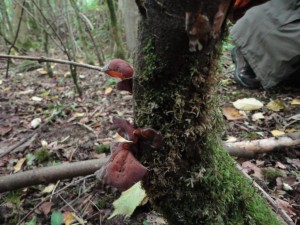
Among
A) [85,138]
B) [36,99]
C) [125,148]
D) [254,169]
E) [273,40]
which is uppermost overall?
[125,148]

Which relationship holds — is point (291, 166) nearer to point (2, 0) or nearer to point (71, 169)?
point (71, 169)

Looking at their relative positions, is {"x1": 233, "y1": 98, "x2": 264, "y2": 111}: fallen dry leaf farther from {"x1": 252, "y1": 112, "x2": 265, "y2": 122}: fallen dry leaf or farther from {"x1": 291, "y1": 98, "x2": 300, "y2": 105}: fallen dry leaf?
{"x1": 291, "y1": 98, "x2": 300, "y2": 105}: fallen dry leaf

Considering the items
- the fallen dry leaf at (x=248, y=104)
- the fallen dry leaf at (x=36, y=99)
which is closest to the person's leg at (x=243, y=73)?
the fallen dry leaf at (x=248, y=104)

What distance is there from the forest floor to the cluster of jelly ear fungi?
682 mm

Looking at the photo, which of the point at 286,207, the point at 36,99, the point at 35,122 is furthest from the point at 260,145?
the point at 36,99

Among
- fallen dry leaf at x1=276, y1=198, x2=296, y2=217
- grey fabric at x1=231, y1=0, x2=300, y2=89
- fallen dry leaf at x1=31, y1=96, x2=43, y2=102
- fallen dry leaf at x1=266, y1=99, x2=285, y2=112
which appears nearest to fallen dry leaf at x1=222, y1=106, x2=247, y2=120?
fallen dry leaf at x1=266, y1=99, x2=285, y2=112

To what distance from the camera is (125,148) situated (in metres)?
0.94

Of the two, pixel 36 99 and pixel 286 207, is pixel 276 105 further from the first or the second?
pixel 36 99

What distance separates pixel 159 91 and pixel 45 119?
2557 mm

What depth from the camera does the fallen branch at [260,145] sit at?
207 cm

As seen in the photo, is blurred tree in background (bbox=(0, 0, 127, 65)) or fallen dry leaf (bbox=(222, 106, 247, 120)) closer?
fallen dry leaf (bbox=(222, 106, 247, 120))

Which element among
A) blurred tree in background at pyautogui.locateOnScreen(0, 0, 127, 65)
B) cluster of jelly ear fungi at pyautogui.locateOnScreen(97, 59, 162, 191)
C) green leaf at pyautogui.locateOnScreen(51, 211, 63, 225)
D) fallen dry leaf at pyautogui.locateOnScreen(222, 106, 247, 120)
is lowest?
blurred tree in background at pyautogui.locateOnScreen(0, 0, 127, 65)

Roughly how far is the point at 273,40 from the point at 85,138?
2216 millimetres

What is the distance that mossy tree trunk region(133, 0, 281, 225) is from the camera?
0.82 metres
